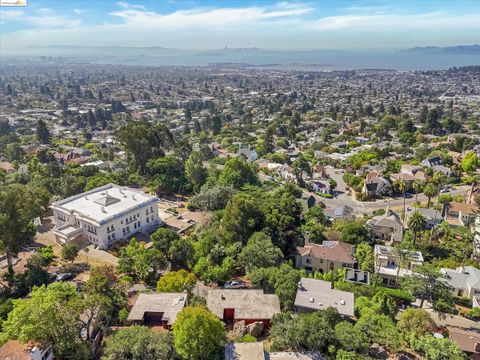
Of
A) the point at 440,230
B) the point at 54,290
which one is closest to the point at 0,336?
the point at 54,290

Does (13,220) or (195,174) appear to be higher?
(13,220)

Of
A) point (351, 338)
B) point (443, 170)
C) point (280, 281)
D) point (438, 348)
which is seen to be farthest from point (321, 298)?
point (443, 170)

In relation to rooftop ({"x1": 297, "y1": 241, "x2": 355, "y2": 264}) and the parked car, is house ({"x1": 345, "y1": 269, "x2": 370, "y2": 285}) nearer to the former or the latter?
rooftop ({"x1": 297, "y1": 241, "x2": 355, "y2": 264})

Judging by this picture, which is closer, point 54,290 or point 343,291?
point 54,290

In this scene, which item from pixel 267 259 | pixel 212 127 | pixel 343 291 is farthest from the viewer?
pixel 212 127

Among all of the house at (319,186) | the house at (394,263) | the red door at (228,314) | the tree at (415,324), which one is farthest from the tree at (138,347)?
the house at (319,186)

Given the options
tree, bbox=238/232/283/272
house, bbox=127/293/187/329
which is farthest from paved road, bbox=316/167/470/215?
house, bbox=127/293/187/329

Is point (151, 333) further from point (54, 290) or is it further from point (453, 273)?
point (453, 273)

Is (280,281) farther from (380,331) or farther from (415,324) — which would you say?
(415,324)
